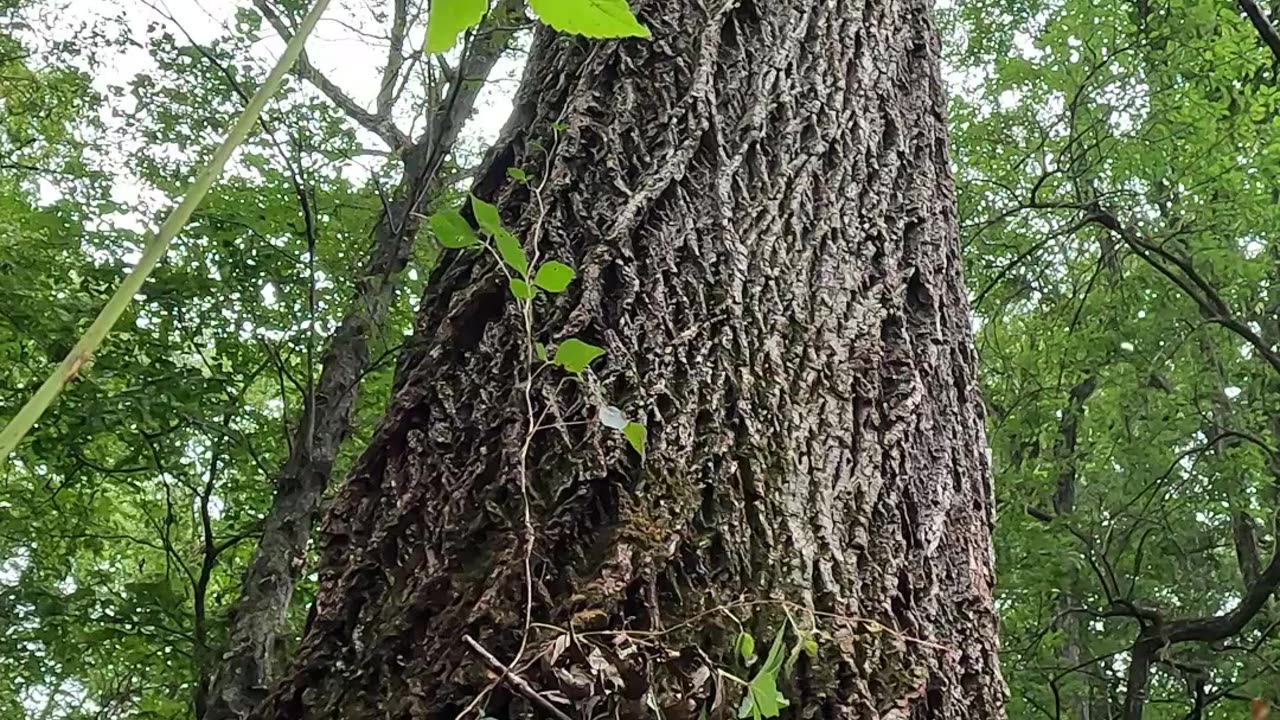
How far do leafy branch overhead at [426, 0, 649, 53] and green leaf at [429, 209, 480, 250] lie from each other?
690 mm

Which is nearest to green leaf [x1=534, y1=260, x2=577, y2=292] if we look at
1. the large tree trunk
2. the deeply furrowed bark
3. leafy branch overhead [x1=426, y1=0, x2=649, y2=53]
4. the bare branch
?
the large tree trunk

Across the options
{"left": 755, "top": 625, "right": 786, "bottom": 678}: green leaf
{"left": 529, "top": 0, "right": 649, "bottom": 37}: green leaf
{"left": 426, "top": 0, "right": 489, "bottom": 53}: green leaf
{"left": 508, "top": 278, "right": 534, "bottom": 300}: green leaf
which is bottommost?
{"left": 755, "top": 625, "right": 786, "bottom": 678}: green leaf

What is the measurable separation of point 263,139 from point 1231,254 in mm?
5857

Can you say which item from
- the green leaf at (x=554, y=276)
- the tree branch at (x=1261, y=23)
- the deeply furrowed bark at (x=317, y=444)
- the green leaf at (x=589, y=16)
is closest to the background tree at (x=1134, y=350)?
the tree branch at (x=1261, y=23)

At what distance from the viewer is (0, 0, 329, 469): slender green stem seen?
1.00ft

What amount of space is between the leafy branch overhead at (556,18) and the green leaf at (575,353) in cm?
63

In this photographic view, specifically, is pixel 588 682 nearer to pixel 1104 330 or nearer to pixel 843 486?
pixel 843 486

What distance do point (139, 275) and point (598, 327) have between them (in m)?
0.95

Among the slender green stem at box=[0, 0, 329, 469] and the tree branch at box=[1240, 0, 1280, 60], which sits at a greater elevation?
the tree branch at box=[1240, 0, 1280, 60]

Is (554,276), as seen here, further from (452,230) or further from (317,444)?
(317,444)

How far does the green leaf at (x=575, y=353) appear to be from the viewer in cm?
109

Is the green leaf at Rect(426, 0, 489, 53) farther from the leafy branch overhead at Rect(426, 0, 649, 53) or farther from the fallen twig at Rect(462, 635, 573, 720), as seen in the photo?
the fallen twig at Rect(462, 635, 573, 720)

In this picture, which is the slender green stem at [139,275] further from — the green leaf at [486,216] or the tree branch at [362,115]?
the tree branch at [362,115]

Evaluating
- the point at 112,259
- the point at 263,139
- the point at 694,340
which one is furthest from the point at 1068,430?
the point at 694,340
